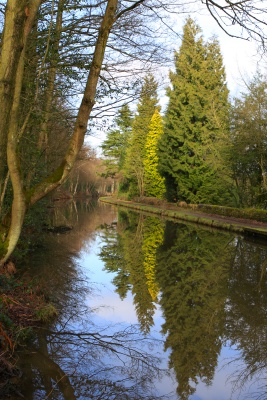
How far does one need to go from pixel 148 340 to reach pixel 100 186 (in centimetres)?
8496

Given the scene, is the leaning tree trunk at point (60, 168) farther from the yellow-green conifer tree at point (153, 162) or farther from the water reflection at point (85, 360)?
the yellow-green conifer tree at point (153, 162)

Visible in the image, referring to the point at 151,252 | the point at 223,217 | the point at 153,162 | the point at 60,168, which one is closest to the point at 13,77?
the point at 60,168

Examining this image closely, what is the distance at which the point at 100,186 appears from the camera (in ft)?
297

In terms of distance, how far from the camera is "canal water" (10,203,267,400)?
14.8 ft

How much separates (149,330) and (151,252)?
7.31 metres

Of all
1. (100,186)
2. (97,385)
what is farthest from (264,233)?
(100,186)

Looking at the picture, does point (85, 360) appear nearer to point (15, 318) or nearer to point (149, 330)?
point (15, 318)

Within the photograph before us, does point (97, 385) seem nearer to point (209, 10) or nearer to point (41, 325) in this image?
point (41, 325)

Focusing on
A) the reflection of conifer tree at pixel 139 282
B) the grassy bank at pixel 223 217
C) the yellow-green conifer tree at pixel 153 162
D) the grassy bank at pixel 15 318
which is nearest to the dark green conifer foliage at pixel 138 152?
the yellow-green conifer tree at pixel 153 162

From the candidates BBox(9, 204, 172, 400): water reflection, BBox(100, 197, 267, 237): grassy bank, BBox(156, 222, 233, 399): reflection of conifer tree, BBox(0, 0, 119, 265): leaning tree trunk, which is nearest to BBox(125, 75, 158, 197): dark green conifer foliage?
BBox(100, 197, 267, 237): grassy bank

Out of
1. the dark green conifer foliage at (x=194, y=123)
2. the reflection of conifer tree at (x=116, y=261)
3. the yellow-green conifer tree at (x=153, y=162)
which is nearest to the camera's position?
the reflection of conifer tree at (x=116, y=261)

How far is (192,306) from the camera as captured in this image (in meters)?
7.55

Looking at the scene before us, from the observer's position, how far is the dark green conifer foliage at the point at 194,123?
103 feet

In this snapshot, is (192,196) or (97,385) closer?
(97,385)
